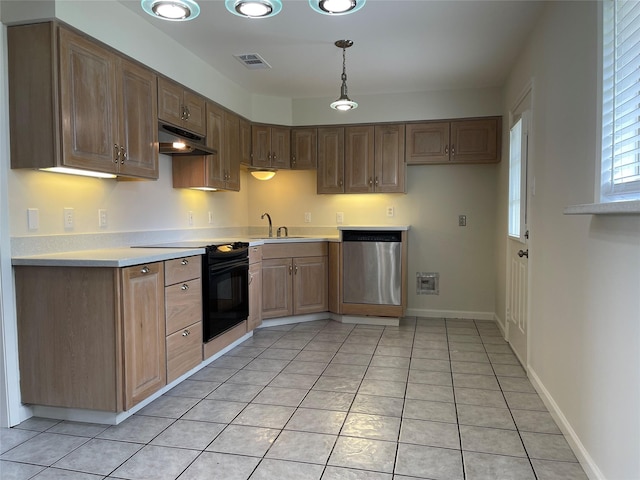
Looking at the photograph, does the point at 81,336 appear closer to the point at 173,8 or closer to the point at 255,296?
the point at 173,8

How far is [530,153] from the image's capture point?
300 cm

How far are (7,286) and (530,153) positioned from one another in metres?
3.38

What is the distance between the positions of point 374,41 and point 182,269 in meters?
2.25

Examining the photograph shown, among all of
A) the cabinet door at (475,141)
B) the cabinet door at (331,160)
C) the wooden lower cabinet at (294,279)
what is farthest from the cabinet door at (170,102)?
the cabinet door at (475,141)

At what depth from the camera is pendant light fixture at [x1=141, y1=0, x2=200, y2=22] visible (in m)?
1.94

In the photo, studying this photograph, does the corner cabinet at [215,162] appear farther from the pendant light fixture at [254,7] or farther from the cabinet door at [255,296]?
the pendant light fixture at [254,7]

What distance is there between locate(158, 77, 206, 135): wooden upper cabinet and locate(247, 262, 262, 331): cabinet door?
1.34m

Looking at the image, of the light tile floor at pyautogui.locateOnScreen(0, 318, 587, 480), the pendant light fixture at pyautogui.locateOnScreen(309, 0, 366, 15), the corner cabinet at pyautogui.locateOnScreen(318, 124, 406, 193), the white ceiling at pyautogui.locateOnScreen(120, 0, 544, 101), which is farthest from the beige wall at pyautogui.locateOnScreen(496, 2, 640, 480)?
the corner cabinet at pyautogui.locateOnScreen(318, 124, 406, 193)

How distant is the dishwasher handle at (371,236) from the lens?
4398mm

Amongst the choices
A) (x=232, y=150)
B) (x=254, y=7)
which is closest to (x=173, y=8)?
(x=254, y=7)

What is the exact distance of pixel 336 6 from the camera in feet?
6.68

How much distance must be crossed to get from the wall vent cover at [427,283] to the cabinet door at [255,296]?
1.87 m

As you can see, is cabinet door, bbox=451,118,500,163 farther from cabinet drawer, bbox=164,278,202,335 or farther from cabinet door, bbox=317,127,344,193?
cabinet drawer, bbox=164,278,202,335

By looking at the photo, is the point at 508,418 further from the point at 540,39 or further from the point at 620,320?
the point at 540,39
